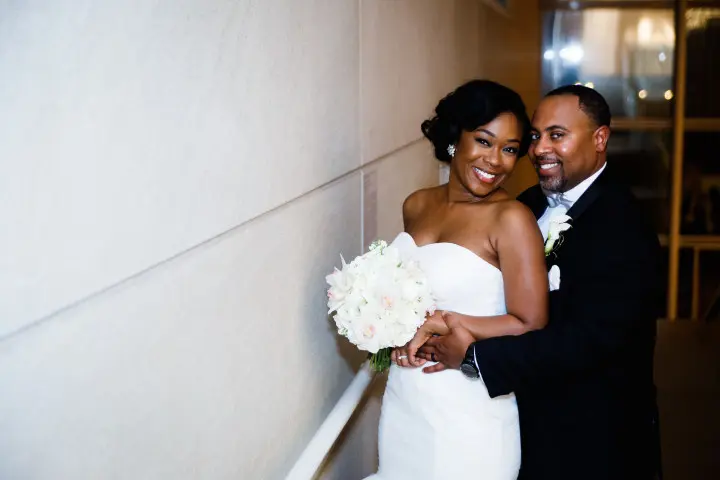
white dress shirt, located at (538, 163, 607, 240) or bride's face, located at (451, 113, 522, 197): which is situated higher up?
bride's face, located at (451, 113, 522, 197)

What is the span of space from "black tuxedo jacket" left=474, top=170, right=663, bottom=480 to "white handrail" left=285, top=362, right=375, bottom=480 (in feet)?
1.74

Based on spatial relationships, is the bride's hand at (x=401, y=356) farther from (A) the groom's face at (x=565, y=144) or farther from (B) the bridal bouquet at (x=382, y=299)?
(A) the groom's face at (x=565, y=144)

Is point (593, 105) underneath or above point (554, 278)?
above

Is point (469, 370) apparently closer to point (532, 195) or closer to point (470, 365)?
point (470, 365)

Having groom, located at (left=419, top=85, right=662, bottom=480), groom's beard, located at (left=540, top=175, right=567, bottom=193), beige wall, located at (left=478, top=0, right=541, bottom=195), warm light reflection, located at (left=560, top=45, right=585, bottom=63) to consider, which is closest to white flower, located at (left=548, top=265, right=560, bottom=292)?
groom, located at (left=419, top=85, right=662, bottom=480)

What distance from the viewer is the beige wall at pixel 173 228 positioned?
1.13 m

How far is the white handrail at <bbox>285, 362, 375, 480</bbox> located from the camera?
2.26 m

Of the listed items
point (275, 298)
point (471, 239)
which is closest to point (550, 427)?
point (471, 239)

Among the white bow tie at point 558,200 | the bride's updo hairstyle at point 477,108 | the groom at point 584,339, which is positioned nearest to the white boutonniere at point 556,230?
the groom at point 584,339

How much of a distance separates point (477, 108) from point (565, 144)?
1.01ft

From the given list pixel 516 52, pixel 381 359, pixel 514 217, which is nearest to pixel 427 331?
pixel 381 359

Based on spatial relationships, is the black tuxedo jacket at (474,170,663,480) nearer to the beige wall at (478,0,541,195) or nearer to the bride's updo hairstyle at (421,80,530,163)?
the bride's updo hairstyle at (421,80,530,163)

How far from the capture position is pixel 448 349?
7.41 feet

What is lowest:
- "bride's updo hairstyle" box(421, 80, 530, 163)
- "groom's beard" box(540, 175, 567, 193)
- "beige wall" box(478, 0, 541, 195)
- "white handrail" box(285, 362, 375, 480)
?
"white handrail" box(285, 362, 375, 480)
